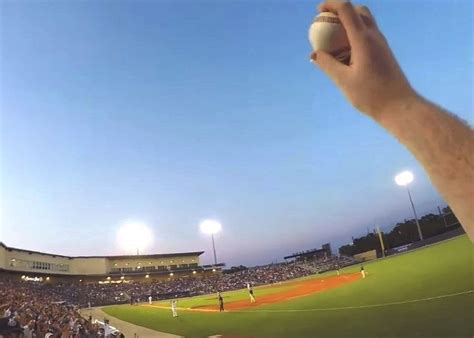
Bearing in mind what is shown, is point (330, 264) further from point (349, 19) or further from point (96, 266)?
point (349, 19)

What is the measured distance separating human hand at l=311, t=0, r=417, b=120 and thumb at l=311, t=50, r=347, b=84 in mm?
13

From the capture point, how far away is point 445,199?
4.21 feet

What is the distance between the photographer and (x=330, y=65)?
66.7 inches

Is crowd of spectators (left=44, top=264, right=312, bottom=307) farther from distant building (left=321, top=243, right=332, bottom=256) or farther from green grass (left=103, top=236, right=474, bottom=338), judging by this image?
green grass (left=103, top=236, right=474, bottom=338)

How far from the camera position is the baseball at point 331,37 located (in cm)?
179

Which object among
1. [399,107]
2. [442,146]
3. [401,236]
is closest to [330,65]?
[399,107]

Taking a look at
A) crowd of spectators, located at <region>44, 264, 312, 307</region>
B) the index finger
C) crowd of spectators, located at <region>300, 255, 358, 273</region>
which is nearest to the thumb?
the index finger

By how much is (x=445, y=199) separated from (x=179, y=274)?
316 feet

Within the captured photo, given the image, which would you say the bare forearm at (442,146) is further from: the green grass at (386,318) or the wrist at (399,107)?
the green grass at (386,318)

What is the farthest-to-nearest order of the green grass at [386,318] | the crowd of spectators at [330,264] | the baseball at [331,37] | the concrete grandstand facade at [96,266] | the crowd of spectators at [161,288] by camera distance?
the crowd of spectators at [330,264] < the concrete grandstand facade at [96,266] < the crowd of spectators at [161,288] < the green grass at [386,318] < the baseball at [331,37]

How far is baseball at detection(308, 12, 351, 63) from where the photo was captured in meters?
1.79

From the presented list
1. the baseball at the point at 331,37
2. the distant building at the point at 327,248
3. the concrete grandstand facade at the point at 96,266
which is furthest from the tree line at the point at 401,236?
the baseball at the point at 331,37

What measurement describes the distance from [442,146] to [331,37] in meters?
0.81

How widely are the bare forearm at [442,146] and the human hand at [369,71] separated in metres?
0.06
